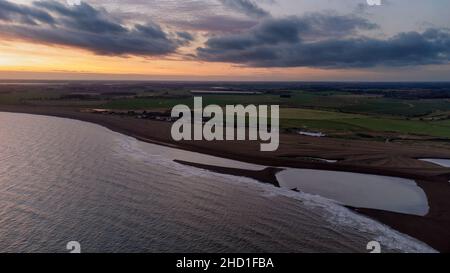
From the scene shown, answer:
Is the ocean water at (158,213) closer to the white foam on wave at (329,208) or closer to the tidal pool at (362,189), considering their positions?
the white foam on wave at (329,208)

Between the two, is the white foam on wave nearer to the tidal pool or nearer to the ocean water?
the ocean water

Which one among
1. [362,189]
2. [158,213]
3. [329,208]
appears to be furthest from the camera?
[362,189]

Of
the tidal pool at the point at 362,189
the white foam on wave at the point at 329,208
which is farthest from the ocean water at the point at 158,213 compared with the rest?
the tidal pool at the point at 362,189

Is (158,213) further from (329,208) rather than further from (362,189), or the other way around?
(362,189)

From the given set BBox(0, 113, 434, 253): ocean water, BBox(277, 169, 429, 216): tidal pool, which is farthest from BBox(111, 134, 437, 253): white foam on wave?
BBox(277, 169, 429, 216): tidal pool

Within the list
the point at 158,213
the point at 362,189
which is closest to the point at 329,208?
the point at 362,189

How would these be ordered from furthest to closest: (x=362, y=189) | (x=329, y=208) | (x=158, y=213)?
1. (x=362, y=189)
2. (x=329, y=208)
3. (x=158, y=213)

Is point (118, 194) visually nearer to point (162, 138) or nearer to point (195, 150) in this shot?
point (195, 150)
